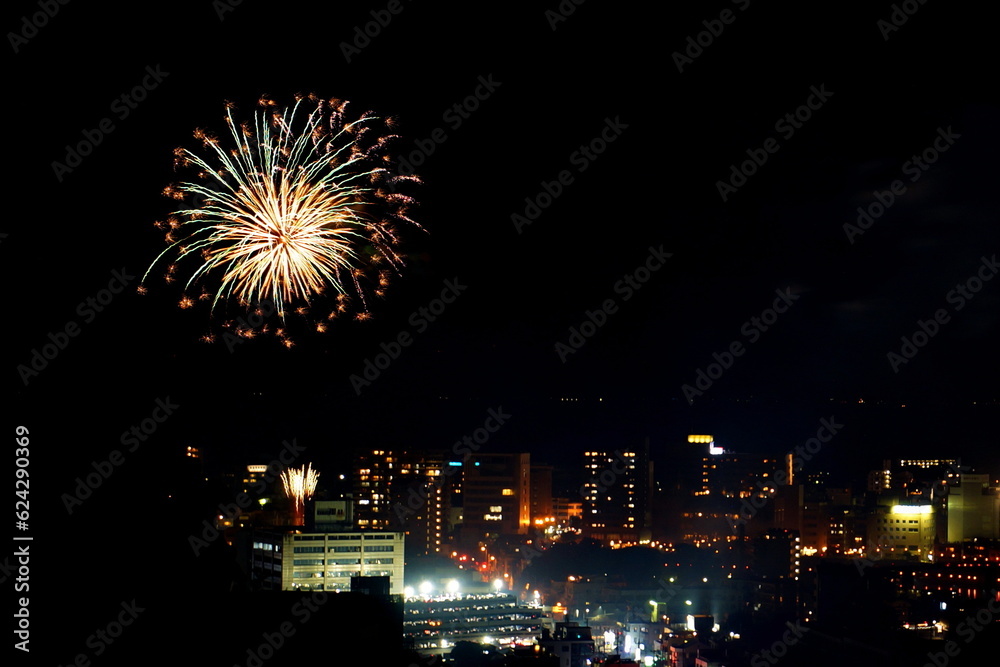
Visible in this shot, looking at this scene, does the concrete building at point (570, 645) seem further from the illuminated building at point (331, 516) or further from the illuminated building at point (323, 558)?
the illuminated building at point (331, 516)

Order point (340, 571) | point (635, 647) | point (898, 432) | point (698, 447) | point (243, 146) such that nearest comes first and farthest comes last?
point (243, 146)
point (340, 571)
point (635, 647)
point (898, 432)
point (698, 447)

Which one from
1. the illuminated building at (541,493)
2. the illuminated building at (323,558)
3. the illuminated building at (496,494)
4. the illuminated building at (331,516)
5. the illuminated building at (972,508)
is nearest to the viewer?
the illuminated building at (323,558)

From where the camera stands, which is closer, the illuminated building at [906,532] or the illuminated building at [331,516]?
the illuminated building at [331,516]

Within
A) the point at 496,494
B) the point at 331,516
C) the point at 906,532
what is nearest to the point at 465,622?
the point at 331,516

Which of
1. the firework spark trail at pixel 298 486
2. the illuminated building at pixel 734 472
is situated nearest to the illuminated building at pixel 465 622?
the firework spark trail at pixel 298 486

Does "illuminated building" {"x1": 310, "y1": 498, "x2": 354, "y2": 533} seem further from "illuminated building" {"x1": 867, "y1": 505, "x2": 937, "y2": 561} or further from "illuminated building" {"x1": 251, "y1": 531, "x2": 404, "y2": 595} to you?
"illuminated building" {"x1": 867, "y1": 505, "x2": 937, "y2": 561}

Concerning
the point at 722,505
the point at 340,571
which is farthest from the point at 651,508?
the point at 340,571

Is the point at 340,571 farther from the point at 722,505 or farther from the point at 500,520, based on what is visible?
the point at 722,505
